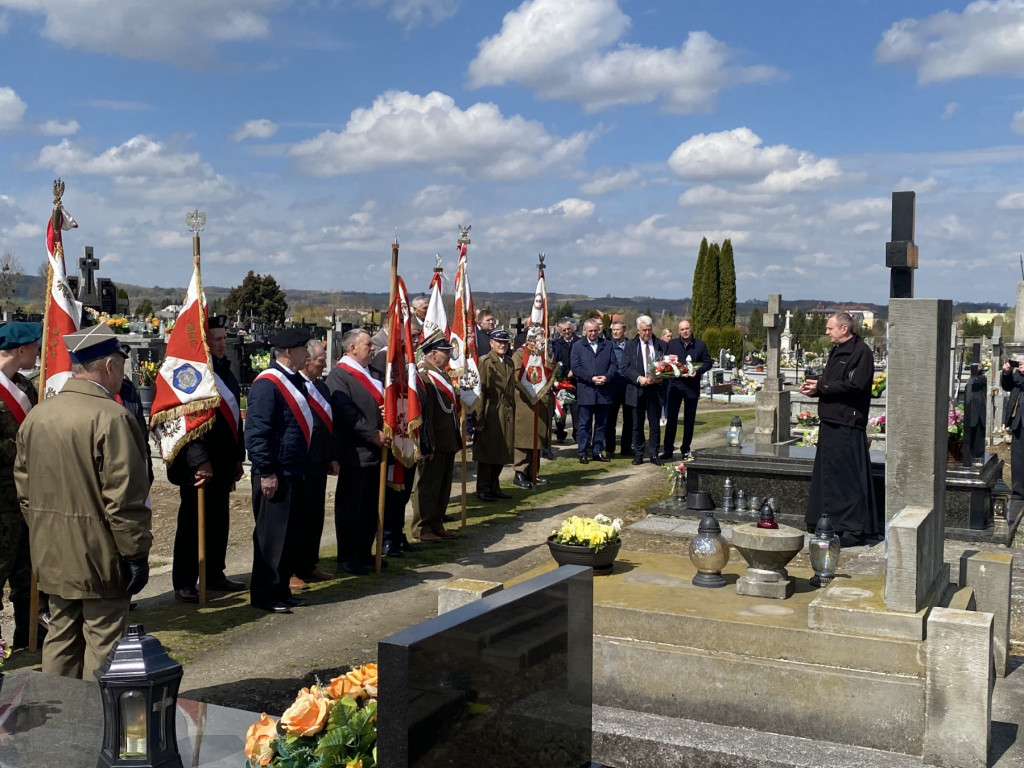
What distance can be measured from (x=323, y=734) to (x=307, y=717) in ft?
0.26

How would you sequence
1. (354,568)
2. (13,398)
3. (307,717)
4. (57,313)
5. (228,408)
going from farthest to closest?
(354,568)
(228,408)
(57,313)
(13,398)
(307,717)

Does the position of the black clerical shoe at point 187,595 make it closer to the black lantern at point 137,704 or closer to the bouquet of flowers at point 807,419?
the black lantern at point 137,704

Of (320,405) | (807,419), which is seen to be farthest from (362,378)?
(807,419)

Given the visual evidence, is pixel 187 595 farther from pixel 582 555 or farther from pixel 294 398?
pixel 582 555

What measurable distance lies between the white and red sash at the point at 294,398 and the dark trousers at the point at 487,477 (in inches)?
181

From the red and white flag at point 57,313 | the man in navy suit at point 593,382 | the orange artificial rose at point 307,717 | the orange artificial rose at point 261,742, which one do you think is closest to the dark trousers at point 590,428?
the man in navy suit at point 593,382

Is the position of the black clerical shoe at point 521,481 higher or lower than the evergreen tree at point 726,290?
lower

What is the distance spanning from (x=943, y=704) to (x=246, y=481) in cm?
961

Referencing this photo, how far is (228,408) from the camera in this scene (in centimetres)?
770

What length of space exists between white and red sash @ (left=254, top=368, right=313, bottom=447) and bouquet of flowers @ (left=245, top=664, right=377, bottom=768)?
13.5ft

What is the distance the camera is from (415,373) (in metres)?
8.98

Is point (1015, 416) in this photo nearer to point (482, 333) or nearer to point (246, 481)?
point (482, 333)

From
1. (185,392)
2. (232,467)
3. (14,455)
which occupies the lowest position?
(232,467)

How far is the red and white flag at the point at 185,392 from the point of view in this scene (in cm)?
731
